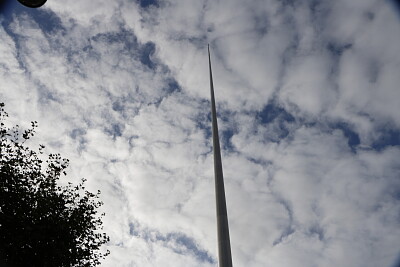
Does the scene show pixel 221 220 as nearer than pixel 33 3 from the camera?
No

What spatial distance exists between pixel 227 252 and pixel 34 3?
1440cm

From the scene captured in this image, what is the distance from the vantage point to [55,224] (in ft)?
77.8

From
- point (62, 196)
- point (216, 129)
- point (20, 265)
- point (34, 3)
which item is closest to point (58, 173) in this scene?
point (62, 196)

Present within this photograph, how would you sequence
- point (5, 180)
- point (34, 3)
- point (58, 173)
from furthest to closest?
point (58, 173), point (5, 180), point (34, 3)

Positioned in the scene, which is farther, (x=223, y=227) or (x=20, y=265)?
(x=20, y=265)

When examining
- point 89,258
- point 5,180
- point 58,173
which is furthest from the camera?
point 58,173

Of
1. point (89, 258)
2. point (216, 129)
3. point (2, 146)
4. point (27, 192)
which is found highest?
point (216, 129)

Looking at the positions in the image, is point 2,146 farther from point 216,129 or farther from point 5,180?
point 216,129

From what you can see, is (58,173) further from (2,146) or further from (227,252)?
(227,252)

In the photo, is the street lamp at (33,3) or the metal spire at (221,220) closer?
the street lamp at (33,3)

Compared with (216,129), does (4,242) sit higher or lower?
lower

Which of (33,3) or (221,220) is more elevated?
(221,220)

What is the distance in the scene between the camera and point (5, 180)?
2331 cm

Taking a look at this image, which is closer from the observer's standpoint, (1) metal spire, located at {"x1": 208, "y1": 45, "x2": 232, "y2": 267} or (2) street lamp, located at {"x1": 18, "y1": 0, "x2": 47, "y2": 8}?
(2) street lamp, located at {"x1": 18, "y1": 0, "x2": 47, "y2": 8}
